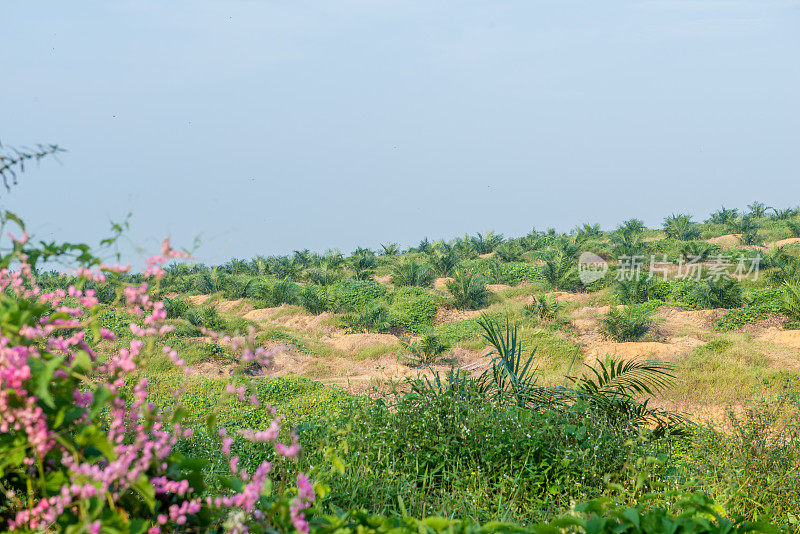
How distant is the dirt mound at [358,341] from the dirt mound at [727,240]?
15.5m

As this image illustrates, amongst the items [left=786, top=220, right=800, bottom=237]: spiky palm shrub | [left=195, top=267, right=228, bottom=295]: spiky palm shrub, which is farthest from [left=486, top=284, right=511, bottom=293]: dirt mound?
[left=786, top=220, right=800, bottom=237]: spiky palm shrub

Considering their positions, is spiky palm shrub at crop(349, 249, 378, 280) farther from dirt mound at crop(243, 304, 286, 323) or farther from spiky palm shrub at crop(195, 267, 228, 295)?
spiky palm shrub at crop(195, 267, 228, 295)

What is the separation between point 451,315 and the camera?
1709 cm

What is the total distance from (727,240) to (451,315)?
47.1 ft

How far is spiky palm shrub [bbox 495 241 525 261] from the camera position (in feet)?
81.0

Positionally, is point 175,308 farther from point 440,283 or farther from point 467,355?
point 467,355

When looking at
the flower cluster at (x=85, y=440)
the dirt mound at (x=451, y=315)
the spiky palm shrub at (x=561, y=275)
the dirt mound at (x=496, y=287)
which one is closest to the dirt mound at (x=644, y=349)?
the dirt mound at (x=451, y=315)

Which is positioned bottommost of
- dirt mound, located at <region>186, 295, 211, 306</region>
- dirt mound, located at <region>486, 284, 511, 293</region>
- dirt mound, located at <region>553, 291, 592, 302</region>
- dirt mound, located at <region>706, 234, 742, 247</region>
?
dirt mound, located at <region>186, 295, 211, 306</region>

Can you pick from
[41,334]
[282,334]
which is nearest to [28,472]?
[41,334]

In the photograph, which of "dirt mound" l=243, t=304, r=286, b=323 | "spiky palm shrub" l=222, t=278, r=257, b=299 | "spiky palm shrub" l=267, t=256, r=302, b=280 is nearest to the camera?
"dirt mound" l=243, t=304, r=286, b=323

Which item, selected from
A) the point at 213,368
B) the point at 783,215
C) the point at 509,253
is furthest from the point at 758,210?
the point at 213,368

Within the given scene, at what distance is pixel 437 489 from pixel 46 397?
3375 mm

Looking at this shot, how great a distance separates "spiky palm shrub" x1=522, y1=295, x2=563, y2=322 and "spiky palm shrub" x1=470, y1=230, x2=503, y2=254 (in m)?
12.0

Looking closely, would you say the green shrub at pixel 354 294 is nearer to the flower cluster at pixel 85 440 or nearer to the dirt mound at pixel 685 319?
the dirt mound at pixel 685 319
